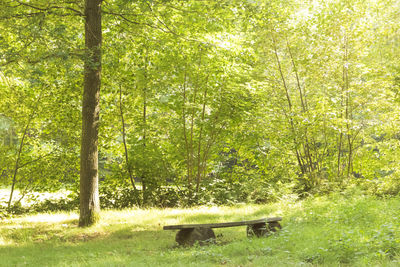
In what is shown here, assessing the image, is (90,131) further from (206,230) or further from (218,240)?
(218,240)

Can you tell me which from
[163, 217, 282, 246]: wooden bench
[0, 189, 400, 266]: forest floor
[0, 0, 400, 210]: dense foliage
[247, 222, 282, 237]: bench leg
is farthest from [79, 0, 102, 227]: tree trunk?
[247, 222, 282, 237]: bench leg

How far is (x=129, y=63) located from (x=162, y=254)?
7.74 meters

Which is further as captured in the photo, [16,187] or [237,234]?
[16,187]

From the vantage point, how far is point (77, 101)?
11.4 meters

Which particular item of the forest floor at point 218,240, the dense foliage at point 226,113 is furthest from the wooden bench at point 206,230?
the dense foliage at point 226,113

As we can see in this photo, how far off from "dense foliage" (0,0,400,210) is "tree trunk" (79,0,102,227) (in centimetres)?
146

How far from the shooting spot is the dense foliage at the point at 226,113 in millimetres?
11180

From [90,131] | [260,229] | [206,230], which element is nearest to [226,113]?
[90,131]

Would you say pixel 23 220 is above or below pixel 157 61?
below

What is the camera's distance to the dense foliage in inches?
440

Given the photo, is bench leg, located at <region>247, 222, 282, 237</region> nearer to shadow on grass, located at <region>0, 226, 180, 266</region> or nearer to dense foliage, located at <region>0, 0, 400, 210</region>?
shadow on grass, located at <region>0, 226, 180, 266</region>

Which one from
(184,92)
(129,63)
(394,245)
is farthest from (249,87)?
(394,245)

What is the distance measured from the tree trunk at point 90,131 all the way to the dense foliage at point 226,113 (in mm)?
1457

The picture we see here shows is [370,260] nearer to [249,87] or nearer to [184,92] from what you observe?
[249,87]
